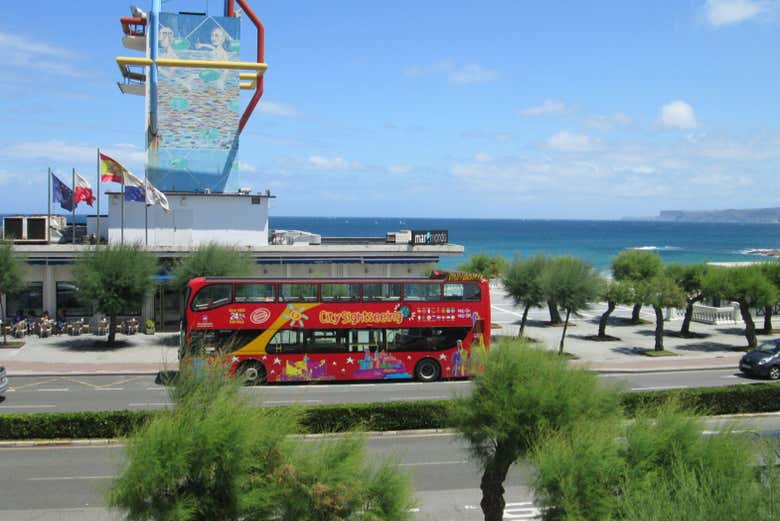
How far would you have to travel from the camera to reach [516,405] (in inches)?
479

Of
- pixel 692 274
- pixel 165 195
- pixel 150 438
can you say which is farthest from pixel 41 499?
pixel 692 274

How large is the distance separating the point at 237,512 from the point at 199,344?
16.0 m

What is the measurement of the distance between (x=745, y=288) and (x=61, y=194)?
35.1m

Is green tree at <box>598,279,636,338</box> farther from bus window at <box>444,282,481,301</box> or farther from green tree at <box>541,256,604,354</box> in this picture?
bus window at <box>444,282,481,301</box>

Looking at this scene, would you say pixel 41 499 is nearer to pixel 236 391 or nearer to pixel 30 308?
pixel 236 391

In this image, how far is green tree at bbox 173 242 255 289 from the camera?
112 feet

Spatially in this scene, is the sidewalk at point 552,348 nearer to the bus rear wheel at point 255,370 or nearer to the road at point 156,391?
the road at point 156,391

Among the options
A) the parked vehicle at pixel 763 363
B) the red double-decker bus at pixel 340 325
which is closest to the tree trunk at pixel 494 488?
the red double-decker bus at pixel 340 325

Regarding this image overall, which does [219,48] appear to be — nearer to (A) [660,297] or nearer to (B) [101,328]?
(B) [101,328]

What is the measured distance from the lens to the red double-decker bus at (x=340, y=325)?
2581 cm

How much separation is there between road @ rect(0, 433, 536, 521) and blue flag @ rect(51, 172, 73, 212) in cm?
2353

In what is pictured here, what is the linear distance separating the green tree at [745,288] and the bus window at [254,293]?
71.8 feet

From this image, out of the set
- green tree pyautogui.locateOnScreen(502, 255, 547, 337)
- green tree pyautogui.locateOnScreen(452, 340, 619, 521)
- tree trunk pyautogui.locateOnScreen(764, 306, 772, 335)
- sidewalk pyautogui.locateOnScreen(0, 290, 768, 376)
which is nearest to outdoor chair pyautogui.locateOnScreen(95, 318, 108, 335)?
sidewalk pyautogui.locateOnScreen(0, 290, 768, 376)

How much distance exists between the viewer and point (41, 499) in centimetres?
1491
